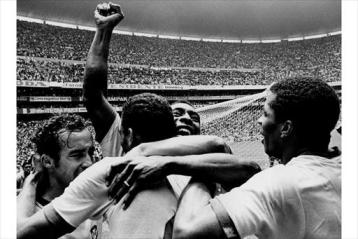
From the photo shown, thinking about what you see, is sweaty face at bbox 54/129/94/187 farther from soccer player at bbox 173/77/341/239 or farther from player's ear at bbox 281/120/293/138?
player's ear at bbox 281/120/293/138

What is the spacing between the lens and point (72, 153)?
1.44 metres

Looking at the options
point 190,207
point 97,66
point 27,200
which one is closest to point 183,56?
point 97,66

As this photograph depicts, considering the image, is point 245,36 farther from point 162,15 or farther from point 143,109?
point 143,109

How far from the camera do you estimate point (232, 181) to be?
3.47ft

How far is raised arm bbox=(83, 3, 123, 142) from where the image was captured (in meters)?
1.59

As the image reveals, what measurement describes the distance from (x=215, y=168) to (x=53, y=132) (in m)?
0.80

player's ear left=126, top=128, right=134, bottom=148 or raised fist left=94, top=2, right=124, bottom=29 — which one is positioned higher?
raised fist left=94, top=2, right=124, bottom=29

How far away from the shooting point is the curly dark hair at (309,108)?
40.1 inches

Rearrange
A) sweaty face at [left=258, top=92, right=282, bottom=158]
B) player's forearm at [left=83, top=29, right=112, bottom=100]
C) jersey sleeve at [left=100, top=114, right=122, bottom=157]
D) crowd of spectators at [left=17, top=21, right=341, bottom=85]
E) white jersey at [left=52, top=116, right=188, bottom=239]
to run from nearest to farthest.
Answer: white jersey at [left=52, top=116, right=188, bottom=239], sweaty face at [left=258, top=92, right=282, bottom=158], player's forearm at [left=83, top=29, right=112, bottom=100], jersey sleeve at [left=100, top=114, right=122, bottom=157], crowd of spectators at [left=17, top=21, right=341, bottom=85]

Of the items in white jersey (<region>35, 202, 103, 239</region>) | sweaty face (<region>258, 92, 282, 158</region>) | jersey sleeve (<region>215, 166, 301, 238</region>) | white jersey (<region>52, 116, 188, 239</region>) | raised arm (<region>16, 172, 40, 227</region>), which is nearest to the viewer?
jersey sleeve (<region>215, 166, 301, 238</region>)

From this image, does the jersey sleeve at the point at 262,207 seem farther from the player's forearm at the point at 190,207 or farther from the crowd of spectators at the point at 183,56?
the crowd of spectators at the point at 183,56

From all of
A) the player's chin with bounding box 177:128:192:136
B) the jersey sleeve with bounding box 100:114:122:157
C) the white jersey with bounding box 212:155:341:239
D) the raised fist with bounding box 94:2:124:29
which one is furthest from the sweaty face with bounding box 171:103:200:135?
the white jersey with bounding box 212:155:341:239

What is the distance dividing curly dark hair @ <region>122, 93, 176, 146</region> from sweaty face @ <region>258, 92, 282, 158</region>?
0.31 m

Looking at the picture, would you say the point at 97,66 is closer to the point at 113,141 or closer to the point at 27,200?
the point at 113,141
